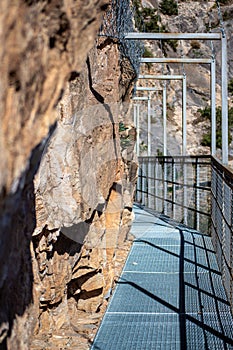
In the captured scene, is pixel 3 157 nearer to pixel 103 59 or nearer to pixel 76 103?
pixel 76 103

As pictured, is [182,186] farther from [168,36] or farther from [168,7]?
[168,7]

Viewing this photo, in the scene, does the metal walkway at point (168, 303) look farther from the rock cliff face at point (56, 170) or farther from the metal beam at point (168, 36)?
the metal beam at point (168, 36)

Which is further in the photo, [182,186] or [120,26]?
[182,186]

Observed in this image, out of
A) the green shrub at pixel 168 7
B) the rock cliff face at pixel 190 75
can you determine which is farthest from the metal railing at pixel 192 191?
the green shrub at pixel 168 7

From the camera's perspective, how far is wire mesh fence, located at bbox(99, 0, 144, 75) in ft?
14.4

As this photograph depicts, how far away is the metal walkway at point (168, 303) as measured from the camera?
3.43 m

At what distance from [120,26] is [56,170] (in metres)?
2.35

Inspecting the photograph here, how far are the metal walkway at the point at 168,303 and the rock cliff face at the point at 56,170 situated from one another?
0.55 feet

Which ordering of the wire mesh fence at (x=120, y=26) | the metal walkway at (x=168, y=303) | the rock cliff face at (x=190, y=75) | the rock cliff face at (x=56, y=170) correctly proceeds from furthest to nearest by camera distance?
the rock cliff face at (x=190, y=75), the wire mesh fence at (x=120, y=26), the metal walkway at (x=168, y=303), the rock cliff face at (x=56, y=170)

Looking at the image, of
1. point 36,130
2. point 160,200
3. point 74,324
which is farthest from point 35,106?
point 160,200

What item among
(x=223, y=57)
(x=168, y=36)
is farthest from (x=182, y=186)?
(x=168, y=36)

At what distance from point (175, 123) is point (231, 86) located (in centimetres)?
251

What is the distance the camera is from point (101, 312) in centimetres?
423

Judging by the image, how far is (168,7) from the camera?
28.1 meters
